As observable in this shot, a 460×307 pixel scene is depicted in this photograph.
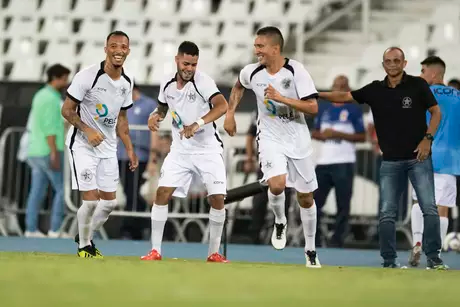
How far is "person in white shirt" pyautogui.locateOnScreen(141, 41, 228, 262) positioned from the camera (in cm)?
998

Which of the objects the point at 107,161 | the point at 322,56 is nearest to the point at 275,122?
the point at 107,161

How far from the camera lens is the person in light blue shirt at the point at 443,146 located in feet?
37.1

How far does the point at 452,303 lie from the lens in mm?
5570

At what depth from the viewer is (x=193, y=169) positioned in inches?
402

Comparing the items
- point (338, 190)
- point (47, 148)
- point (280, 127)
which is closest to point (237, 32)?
point (47, 148)

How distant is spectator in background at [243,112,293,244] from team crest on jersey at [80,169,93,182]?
4594 millimetres

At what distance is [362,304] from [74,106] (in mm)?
5148

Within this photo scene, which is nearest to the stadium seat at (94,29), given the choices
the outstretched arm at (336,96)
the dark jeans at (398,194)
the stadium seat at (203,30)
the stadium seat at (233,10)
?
the stadium seat at (203,30)

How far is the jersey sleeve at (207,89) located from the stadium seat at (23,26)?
12.3m

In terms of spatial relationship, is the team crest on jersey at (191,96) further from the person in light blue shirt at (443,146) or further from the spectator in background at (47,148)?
the spectator in background at (47,148)

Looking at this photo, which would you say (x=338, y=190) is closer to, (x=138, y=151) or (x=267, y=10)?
(x=138, y=151)

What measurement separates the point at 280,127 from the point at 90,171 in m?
1.79

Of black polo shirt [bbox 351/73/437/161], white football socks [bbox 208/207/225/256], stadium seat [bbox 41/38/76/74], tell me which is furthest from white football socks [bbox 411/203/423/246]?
stadium seat [bbox 41/38/76/74]

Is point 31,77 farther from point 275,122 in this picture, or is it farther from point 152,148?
point 275,122
